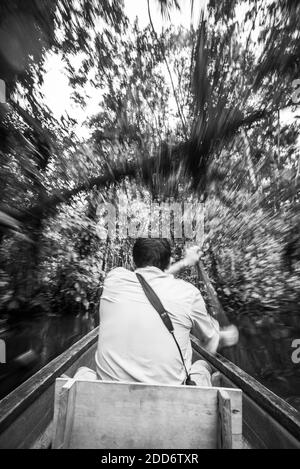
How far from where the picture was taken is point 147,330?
56.1 inches

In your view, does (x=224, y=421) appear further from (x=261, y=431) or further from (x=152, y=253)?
(x=152, y=253)

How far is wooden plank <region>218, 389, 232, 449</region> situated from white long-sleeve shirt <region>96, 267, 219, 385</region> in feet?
1.14

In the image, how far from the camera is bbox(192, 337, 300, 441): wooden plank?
1516 mm

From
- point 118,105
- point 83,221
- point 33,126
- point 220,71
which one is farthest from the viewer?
point 118,105

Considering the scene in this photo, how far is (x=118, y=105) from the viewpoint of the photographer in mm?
5500

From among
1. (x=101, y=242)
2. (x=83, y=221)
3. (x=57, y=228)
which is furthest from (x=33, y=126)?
(x=101, y=242)

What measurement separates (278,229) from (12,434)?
3503 mm

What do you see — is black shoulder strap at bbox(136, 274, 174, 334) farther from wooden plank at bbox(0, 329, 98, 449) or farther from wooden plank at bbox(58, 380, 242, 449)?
wooden plank at bbox(0, 329, 98, 449)

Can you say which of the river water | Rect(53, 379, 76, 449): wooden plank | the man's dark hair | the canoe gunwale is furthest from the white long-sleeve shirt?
the river water

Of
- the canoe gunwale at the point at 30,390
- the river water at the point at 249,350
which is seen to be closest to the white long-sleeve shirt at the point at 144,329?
the canoe gunwale at the point at 30,390

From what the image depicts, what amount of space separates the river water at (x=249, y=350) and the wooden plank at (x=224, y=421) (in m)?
2.32

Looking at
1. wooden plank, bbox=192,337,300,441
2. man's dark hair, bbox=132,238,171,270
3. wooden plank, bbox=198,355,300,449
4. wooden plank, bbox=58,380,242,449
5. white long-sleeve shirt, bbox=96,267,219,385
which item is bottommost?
wooden plank, bbox=198,355,300,449

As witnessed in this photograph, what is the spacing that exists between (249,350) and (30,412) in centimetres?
325

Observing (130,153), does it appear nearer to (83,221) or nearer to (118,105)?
(118,105)
